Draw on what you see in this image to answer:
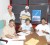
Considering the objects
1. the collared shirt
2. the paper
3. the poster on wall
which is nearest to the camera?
the paper

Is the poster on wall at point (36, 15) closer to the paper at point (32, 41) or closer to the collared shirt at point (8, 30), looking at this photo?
the collared shirt at point (8, 30)

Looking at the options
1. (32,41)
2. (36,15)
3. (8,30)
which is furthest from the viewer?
(36,15)

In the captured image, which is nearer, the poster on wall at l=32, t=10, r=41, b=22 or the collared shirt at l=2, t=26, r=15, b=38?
the collared shirt at l=2, t=26, r=15, b=38

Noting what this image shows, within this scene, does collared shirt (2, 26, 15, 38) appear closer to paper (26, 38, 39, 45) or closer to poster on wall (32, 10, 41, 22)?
paper (26, 38, 39, 45)

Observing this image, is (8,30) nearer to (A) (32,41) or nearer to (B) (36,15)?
(A) (32,41)

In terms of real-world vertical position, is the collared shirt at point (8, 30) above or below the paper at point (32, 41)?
below

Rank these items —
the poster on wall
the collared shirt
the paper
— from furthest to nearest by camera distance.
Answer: the poster on wall, the collared shirt, the paper

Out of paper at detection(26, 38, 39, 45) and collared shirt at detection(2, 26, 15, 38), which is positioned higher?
paper at detection(26, 38, 39, 45)

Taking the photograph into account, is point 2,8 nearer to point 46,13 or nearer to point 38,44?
point 46,13

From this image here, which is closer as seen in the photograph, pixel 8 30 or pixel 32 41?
pixel 32 41

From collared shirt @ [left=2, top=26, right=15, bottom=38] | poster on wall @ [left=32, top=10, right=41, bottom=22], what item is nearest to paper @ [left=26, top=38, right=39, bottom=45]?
collared shirt @ [left=2, top=26, right=15, bottom=38]

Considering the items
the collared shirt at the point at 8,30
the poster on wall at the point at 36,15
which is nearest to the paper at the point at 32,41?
the collared shirt at the point at 8,30

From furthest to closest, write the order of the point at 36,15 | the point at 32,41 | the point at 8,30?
the point at 36,15 → the point at 8,30 → the point at 32,41

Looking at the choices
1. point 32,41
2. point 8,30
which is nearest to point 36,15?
point 8,30
